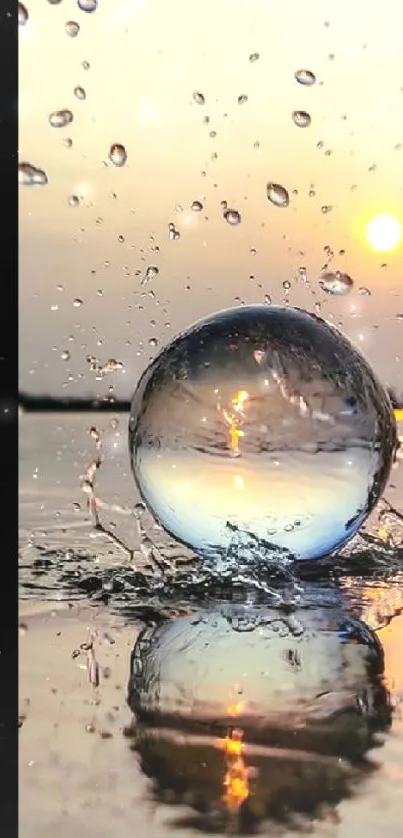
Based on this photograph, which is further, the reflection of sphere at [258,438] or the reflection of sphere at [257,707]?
the reflection of sphere at [258,438]

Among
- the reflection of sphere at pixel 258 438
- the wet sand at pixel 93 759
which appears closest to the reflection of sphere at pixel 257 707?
the wet sand at pixel 93 759

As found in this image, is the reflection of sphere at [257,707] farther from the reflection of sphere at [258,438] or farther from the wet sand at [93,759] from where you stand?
the reflection of sphere at [258,438]

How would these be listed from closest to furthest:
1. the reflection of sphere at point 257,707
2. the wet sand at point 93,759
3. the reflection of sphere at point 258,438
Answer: the wet sand at point 93,759 → the reflection of sphere at point 257,707 → the reflection of sphere at point 258,438

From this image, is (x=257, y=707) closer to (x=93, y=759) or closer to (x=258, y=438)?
(x=93, y=759)

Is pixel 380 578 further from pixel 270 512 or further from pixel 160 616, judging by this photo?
pixel 160 616

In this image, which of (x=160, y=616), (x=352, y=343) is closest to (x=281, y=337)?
(x=352, y=343)

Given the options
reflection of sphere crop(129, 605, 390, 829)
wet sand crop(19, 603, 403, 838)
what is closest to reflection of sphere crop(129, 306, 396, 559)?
reflection of sphere crop(129, 605, 390, 829)

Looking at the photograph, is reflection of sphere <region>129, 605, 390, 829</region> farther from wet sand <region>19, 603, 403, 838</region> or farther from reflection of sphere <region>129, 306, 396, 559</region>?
reflection of sphere <region>129, 306, 396, 559</region>
